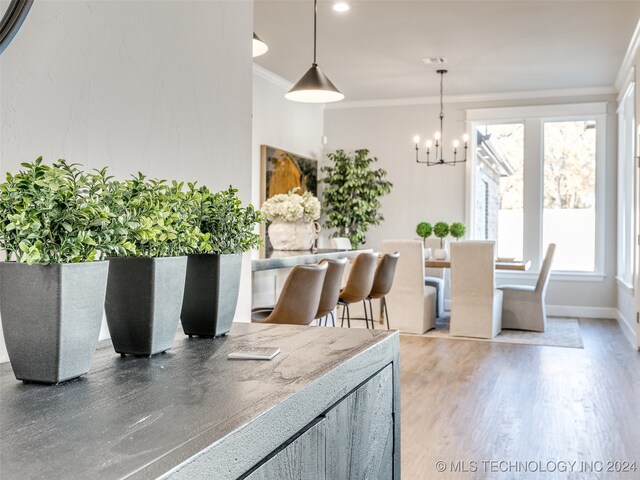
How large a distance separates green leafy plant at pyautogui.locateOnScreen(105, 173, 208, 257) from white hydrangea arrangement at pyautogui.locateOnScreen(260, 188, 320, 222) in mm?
2675

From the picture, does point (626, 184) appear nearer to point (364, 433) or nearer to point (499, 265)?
point (499, 265)

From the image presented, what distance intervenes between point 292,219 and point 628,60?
175 inches

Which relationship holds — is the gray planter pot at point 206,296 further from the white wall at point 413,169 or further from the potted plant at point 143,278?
the white wall at point 413,169

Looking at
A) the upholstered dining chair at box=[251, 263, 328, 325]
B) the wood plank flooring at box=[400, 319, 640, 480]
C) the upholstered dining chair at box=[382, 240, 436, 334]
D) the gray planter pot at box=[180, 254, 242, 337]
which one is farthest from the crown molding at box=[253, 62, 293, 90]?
the gray planter pot at box=[180, 254, 242, 337]

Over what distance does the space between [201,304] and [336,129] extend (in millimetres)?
7866

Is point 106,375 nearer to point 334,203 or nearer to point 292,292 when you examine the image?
point 292,292

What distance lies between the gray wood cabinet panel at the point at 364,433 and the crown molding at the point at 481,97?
7.56m

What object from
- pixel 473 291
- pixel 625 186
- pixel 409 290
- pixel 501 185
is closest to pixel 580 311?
pixel 625 186

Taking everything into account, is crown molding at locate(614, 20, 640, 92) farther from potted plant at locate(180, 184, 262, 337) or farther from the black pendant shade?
potted plant at locate(180, 184, 262, 337)

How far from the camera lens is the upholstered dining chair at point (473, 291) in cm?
632

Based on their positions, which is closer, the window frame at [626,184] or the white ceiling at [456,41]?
the white ceiling at [456,41]

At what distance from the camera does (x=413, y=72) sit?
7.14 m

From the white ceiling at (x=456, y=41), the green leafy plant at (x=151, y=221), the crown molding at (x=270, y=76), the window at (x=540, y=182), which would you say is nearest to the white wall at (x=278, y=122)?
the crown molding at (x=270, y=76)

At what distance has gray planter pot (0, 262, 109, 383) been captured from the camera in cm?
91
